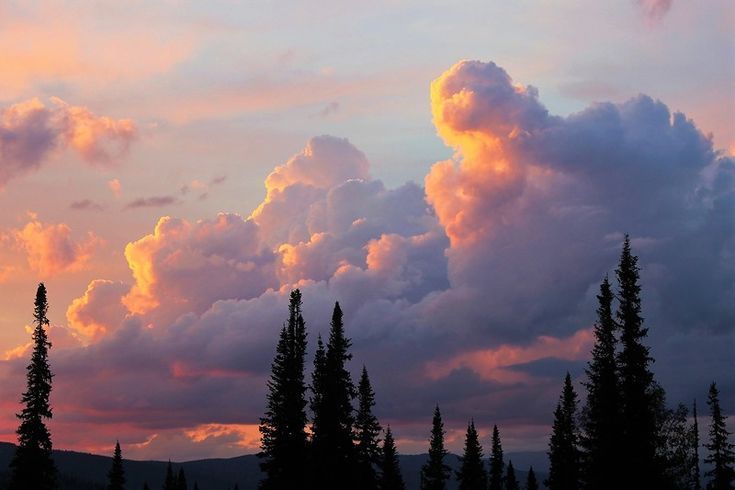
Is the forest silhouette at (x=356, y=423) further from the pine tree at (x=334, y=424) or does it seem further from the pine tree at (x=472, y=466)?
the pine tree at (x=472, y=466)

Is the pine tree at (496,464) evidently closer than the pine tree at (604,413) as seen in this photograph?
No

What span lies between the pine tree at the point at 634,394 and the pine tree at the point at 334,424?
21.0 m

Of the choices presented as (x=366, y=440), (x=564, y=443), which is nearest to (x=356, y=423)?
(x=366, y=440)

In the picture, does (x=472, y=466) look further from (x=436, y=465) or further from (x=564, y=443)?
(x=564, y=443)

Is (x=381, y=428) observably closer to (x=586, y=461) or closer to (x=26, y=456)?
(x=586, y=461)

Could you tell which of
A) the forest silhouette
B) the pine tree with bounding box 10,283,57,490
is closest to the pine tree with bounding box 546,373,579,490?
the forest silhouette

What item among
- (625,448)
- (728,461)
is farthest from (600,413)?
(728,461)

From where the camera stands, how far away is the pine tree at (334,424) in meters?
87.3

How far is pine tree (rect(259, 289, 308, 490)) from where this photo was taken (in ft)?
292

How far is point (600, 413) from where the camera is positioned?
263ft

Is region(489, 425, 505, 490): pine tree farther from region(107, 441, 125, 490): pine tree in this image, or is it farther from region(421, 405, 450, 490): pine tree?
region(107, 441, 125, 490): pine tree

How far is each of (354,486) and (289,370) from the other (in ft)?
33.9

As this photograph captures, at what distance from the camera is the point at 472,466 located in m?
147

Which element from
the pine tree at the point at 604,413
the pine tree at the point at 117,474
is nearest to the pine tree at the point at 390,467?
the pine tree at the point at 117,474
